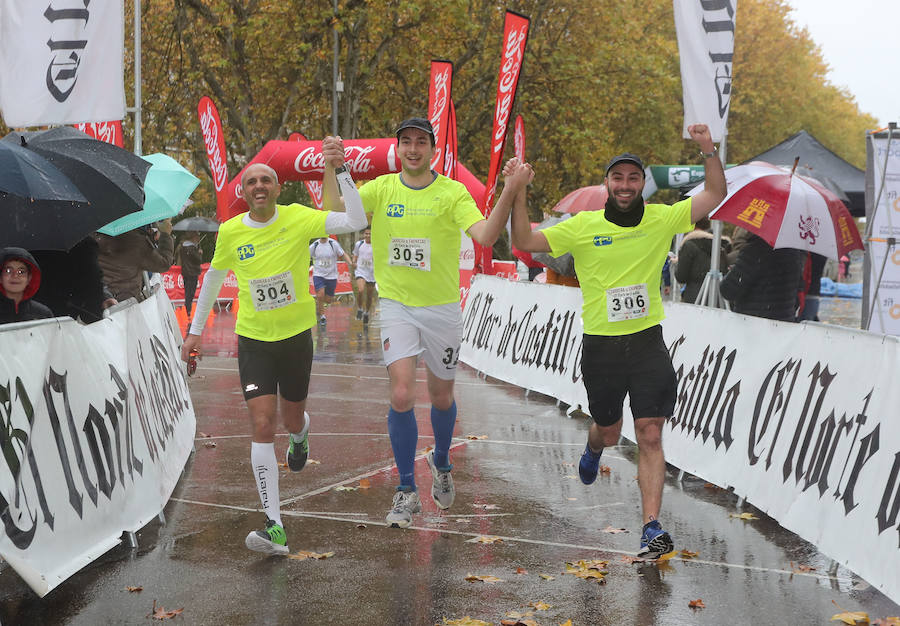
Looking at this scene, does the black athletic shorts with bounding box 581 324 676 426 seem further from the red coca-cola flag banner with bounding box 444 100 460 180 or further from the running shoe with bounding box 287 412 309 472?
the red coca-cola flag banner with bounding box 444 100 460 180

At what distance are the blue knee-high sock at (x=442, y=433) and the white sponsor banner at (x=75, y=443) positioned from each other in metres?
1.67

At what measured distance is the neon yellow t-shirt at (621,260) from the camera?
258 inches

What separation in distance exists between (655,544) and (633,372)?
0.97 meters

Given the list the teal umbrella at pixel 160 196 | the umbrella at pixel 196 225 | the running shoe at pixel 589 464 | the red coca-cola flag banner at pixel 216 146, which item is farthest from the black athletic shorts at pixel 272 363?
the umbrella at pixel 196 225

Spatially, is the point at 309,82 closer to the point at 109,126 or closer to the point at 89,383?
the point at 109,126

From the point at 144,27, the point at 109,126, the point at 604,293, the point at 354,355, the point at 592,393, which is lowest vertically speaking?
the point at 354,355

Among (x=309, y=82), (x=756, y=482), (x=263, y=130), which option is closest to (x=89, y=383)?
(x=756, y=482)

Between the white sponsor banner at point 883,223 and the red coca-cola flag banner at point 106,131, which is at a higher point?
the red coca-cola flag banner at point 106,131

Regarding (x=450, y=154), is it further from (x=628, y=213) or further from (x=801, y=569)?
(x=801, y=569)

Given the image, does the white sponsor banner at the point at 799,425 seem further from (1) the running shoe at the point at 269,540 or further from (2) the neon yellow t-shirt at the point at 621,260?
(1) the running shoe at the point at 269,540

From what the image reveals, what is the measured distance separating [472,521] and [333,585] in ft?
5.17

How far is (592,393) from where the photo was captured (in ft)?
22.2

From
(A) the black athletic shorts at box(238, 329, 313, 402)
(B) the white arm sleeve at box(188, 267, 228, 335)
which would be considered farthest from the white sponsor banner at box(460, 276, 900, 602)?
(B) the white arm sleeve at box(188, 267, 228, 335)

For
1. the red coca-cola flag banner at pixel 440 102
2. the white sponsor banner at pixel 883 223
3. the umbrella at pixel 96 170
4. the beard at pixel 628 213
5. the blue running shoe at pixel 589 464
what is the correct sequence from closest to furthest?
the beard at pixel 628 213 < the blue running shoe at pixel 589 464 < the umbrella at pixel 96 170 < the white sponsor banner at pixel 883 223 < the red coca-cola flag banner at pixel 440 102
